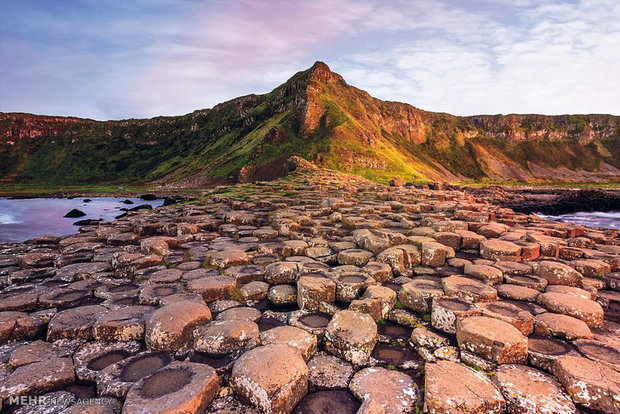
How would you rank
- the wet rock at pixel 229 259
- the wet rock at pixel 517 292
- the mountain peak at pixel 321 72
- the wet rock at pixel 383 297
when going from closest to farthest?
the wet rock at pixel 383 297
the wet rock at pixel 517 292
the wet rock at pixel 229 259
the mountain peak at pixel 321 72

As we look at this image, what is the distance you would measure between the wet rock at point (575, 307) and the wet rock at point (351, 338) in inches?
96.5

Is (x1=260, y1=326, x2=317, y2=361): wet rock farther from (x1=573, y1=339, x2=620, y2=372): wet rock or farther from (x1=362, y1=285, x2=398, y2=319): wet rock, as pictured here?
(x1=573, y1=339, x2=620, y2=372): wet rock

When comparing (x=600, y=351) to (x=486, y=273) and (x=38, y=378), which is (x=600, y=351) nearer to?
(x=486, y=273)

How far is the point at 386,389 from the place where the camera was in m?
2.40

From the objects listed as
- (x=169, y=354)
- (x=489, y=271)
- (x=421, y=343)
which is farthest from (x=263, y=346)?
(x=489, y=271)

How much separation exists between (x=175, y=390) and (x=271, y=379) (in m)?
0.75

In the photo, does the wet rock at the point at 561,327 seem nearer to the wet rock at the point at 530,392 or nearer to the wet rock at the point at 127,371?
the wet rock at the point at 530,392

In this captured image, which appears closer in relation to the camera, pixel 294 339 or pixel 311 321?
pixel 294 339

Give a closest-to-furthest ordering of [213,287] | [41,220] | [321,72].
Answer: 1. [213,287]
2. [41,220]
3. [321,72]

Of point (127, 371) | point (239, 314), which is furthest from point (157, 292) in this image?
point (127, 371)

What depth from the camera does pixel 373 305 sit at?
359 centimetres

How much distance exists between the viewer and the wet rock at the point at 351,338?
2.84 metres

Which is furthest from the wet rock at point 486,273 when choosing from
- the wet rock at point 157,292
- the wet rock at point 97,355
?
the wet rock at point 97,355

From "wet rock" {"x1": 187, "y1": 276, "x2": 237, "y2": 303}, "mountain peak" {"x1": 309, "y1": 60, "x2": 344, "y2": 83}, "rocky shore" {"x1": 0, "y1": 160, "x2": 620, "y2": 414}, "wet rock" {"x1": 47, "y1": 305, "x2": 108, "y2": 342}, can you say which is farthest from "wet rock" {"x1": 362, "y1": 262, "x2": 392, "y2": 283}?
"mountain peak" {"x1": 309, "y1": 60, "x2": 344, "y2": 83}
